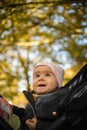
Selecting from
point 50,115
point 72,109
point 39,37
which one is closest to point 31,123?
point 50,115

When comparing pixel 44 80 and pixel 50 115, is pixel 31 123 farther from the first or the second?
pixel 44 80

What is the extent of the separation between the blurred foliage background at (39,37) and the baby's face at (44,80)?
236 centimetres

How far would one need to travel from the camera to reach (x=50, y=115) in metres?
2.43

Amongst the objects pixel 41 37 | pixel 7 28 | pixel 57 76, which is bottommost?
pixel 41 37

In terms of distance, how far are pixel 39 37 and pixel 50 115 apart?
669cm

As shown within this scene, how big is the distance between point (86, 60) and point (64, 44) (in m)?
1.02

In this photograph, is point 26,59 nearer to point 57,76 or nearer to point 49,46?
point 49,46

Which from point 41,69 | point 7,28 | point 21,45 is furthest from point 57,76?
point 21,45

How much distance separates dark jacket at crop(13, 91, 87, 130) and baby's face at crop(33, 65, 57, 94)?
0.19m

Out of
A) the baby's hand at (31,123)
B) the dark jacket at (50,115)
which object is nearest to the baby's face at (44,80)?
the dark jacket at (50,115)

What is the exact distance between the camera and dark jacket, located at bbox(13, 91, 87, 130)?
7.38 ft

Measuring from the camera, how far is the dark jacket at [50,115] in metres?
2.25

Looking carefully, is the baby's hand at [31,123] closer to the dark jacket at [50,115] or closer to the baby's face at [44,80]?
the dark jacket at [50,115]

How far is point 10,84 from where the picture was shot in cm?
781
